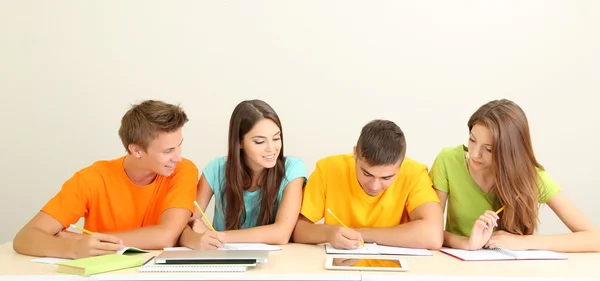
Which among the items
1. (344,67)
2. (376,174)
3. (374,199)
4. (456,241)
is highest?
(344,67)

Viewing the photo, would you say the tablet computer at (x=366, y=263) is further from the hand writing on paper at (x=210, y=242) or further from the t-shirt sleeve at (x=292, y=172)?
the t-shirt sleeve at (x=292, y=172)

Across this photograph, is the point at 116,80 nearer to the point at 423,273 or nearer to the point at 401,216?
the point at 401,216

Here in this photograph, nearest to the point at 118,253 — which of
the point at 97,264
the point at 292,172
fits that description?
the point at 97,264

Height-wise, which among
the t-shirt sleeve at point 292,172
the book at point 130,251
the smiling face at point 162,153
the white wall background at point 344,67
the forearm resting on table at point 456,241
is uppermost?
the white wall background at point 344,67

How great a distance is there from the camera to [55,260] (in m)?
1.95

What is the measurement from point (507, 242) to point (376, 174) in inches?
19.8

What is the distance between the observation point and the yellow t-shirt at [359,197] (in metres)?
2.35

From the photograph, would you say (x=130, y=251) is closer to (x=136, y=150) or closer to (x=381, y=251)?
(x=136, y=150)

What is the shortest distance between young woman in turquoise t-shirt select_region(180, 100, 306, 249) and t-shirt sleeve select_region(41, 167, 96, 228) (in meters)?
0.39

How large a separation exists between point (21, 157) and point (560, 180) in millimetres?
3039

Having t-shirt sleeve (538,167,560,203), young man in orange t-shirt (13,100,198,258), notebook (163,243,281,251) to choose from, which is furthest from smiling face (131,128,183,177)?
t-shirt sleeve (538,167,560,203)

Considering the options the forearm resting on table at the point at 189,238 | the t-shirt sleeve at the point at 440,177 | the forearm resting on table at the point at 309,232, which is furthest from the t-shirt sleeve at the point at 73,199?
the t-shirt sleeve at the point at 440,177

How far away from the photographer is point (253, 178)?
253 cm

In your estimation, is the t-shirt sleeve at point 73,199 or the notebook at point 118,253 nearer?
the notebook at point 118,253
